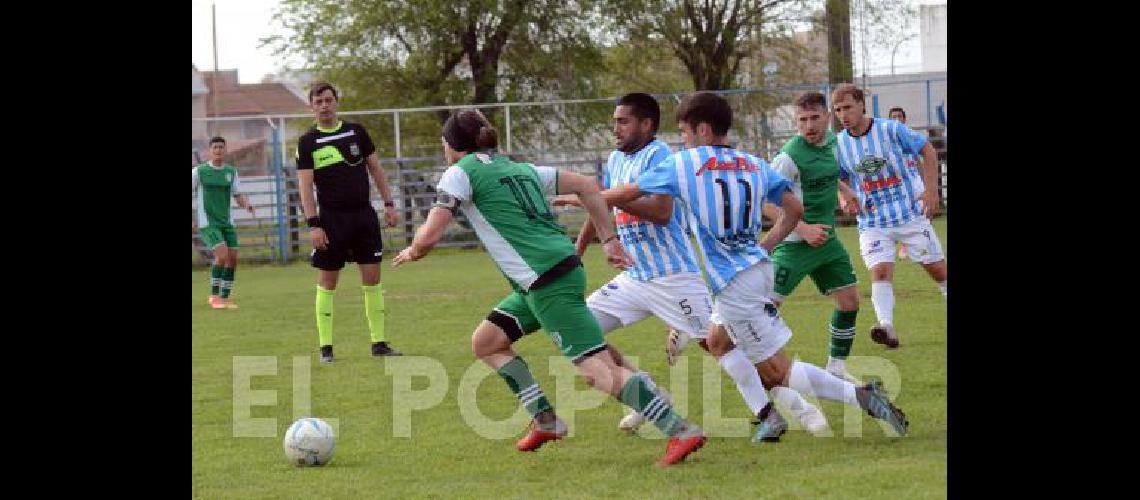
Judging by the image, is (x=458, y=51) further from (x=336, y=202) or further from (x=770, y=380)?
(x=770, y=380)

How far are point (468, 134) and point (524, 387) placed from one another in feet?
4.56

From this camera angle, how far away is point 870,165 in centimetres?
1141

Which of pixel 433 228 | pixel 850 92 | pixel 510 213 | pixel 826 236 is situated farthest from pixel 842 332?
pixel 433 228

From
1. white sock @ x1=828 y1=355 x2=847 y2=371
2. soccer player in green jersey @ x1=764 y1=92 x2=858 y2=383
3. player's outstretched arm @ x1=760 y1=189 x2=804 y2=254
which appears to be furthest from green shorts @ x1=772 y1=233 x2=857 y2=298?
player's outstretched arm @ x1=760 y1=189 x2=804 y2=254

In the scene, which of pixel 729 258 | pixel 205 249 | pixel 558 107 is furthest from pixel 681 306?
pixel 558 107

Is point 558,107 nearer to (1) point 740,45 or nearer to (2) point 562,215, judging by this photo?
(2) point 562,215

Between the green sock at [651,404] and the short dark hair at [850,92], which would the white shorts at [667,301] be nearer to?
the green sock at [651,404]

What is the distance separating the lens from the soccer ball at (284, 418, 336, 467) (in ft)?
24.0

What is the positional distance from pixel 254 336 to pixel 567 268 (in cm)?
760

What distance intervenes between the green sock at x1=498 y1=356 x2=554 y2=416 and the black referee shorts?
4219 mm

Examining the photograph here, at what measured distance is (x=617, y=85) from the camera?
3984cm

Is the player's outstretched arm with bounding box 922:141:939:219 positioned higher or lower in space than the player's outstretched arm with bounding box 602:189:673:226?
higher

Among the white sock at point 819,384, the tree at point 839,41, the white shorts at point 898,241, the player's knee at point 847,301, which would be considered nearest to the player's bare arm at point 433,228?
the white sock at point 819,384

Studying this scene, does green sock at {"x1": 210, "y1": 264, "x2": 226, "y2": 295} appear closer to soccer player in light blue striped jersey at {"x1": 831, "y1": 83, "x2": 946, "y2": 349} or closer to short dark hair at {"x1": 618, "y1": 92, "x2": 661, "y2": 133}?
soccer player in light blue striped jersey at {"x1": 831, "y1": 83, "x2": 946, "y2": 349}
